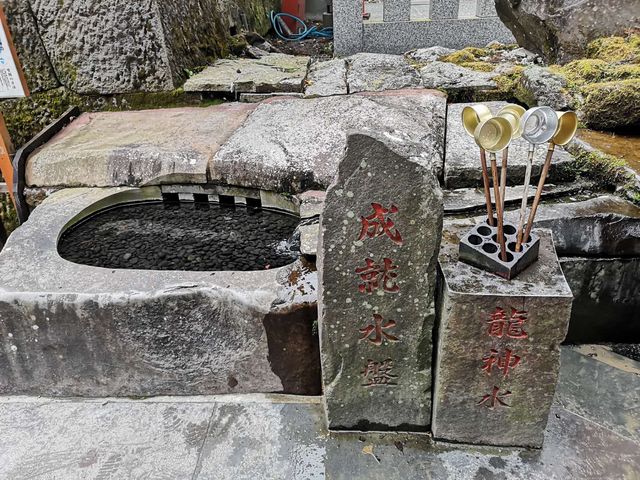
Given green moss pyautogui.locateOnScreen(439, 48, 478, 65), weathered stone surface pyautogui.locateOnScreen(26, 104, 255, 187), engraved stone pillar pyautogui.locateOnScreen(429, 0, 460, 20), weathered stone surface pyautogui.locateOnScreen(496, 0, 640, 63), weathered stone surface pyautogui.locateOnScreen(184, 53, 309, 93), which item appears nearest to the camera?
weathered stone surface pyautogui.locateOnScreen(26, 104, 255, 187)

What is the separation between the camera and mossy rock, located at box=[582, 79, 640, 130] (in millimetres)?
Result: 3465

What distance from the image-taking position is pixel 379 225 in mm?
→ 1970

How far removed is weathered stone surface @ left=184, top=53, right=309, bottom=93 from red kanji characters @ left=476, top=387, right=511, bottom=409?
11.5 ft

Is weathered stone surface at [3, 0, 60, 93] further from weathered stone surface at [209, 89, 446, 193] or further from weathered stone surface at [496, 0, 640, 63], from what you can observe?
weathered stone surface at [496, 0, 640, 63]

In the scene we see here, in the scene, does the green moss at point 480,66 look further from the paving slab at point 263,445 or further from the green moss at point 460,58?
the paving slab at point 263,445

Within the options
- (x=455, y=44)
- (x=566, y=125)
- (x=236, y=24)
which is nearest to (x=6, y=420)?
(x=566, y=125)

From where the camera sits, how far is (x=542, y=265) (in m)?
2.18

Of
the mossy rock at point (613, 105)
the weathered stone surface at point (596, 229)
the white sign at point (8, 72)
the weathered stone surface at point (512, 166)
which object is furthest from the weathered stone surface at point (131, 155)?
the mossy rock at point (613, 105)

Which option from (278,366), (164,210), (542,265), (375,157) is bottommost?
(278,366)

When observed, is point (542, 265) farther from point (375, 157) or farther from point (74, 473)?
point (74, 473)

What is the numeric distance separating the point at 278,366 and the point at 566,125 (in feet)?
6.16

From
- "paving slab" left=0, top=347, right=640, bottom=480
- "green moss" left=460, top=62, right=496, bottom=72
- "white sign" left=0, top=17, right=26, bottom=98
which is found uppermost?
"white sign" left=0, top=17, right=26, bottom=98

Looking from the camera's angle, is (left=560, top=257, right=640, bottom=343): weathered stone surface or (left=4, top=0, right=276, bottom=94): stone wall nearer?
(left=560, top=257, right=640, bottom=343): weathered stone surface

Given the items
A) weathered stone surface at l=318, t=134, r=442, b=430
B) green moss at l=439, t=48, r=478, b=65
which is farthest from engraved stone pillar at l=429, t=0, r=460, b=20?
weathered stone surface at l=318, t=134, r=442, b=430
